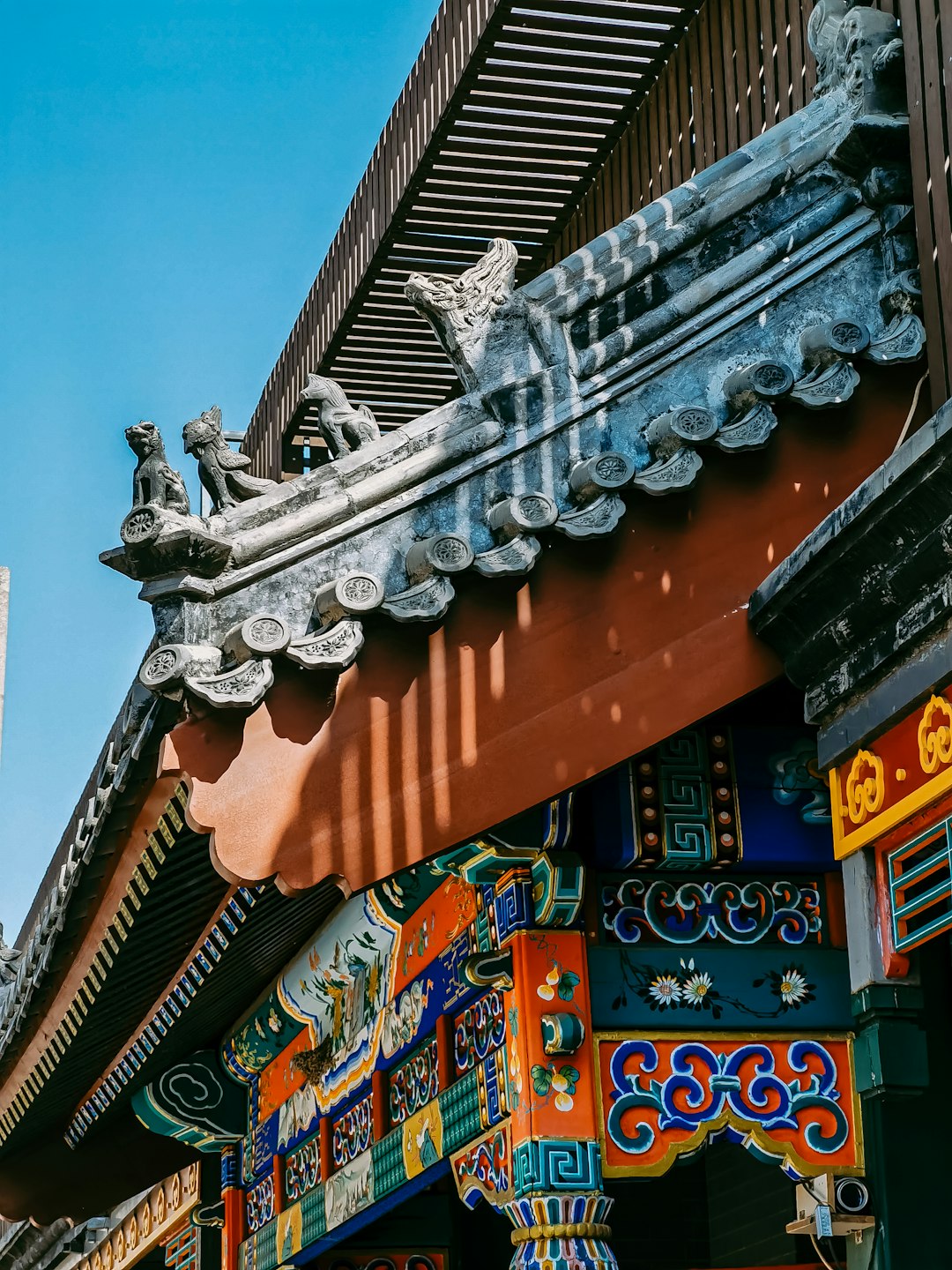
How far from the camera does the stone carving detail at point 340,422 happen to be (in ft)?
15.8

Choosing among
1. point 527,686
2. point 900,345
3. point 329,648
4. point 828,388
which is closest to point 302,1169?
point 527,686

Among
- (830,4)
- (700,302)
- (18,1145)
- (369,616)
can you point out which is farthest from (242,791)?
(18,1145)

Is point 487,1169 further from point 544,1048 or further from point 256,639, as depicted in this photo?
point 256,639

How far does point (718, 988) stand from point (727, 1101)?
0.99 ft

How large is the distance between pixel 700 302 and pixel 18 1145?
5.73 m

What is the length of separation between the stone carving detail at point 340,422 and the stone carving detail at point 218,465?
22 centimetres

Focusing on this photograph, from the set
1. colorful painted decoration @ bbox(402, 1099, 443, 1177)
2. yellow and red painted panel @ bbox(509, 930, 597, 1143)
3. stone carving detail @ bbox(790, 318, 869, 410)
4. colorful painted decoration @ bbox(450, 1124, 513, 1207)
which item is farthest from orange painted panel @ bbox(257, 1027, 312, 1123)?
stone carving detail @ bbox(790, 318, 869, 410)

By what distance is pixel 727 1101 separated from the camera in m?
5.13

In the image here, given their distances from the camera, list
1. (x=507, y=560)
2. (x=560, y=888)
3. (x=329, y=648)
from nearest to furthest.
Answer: (x=329, y=648) < (x=507, y=560) < (x=560, y=888)

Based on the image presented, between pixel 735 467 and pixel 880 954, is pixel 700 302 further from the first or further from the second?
pixel 880 954

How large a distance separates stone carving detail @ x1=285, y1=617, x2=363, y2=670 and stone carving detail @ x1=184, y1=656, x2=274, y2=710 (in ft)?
0.25

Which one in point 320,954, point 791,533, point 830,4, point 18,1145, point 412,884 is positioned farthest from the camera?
point 18,1145

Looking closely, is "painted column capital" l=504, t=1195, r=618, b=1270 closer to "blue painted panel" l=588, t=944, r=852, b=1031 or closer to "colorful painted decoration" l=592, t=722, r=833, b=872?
"blue painted panel" l=588, t=944, r=852, b=1031

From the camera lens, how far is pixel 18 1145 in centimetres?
882
